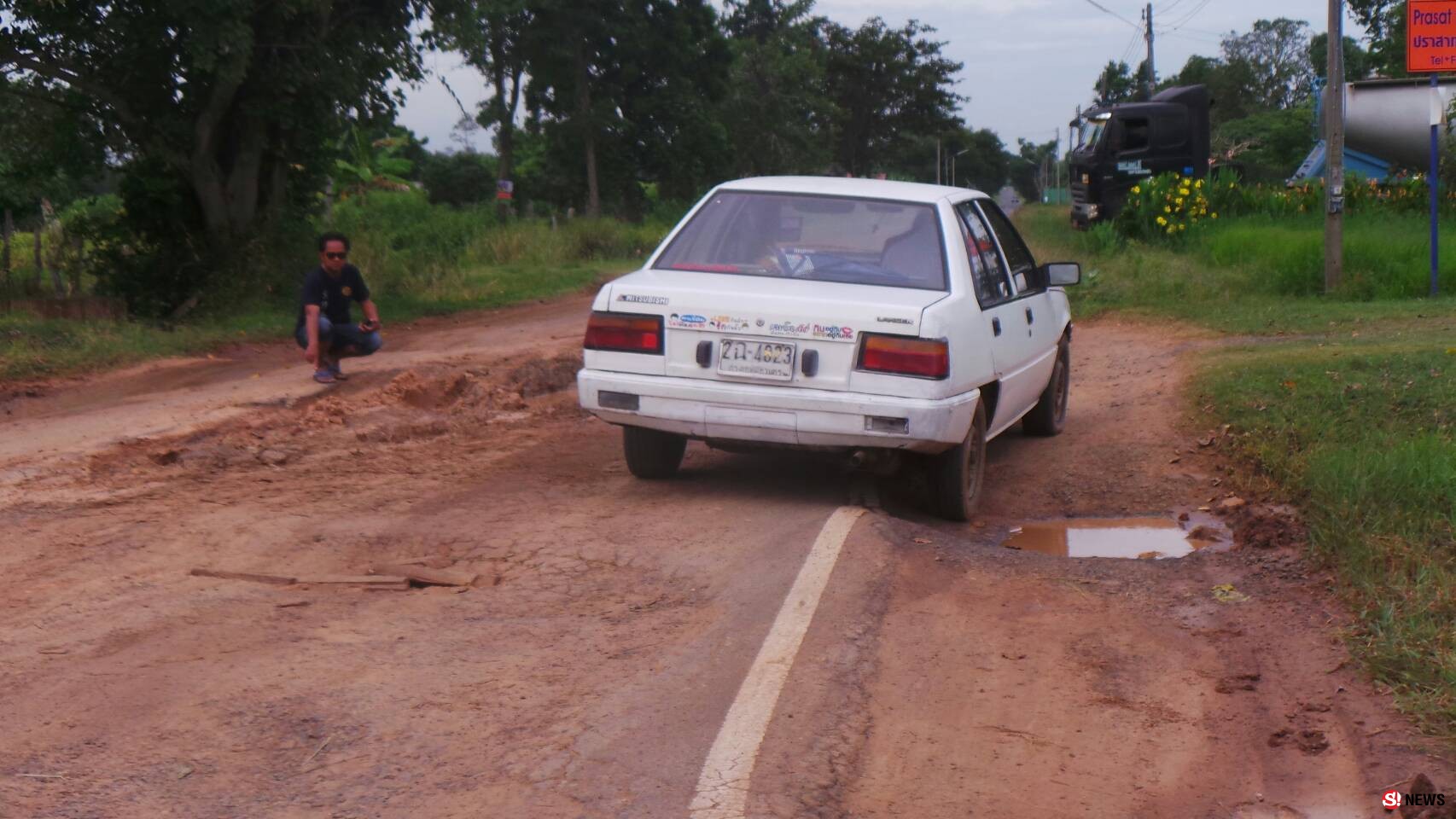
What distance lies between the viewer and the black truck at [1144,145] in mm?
26094

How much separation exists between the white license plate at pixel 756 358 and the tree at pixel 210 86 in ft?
31.8

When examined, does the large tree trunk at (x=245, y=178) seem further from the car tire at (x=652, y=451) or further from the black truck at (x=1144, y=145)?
the black truck at (x=1144, y=145)

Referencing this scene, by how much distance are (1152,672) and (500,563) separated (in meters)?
2.54

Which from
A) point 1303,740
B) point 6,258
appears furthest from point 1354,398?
point 6,258

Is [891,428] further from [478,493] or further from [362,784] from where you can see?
[362,784]

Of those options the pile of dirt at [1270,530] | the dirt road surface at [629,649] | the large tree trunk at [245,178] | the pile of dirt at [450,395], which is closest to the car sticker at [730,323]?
A: the dirt road surface at [629,649]

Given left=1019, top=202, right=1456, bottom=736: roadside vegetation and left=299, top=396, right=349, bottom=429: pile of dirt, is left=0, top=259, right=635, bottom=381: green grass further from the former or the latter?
left=1019, top=202, right=1456, bottom=736: roadside vegetation

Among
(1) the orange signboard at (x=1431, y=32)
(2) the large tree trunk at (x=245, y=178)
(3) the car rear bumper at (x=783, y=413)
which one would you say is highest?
(1) the orange signboard at (x=1431, y=32)

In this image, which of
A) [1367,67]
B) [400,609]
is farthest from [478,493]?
[1367,67]

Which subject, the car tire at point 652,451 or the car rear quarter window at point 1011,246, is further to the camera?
the car rear quarter window at point 1011,246

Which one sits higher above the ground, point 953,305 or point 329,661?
point 953,305

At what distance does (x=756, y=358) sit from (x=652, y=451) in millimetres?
1119

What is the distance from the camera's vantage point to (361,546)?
5.91 metres

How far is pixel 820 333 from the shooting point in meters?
6.10
